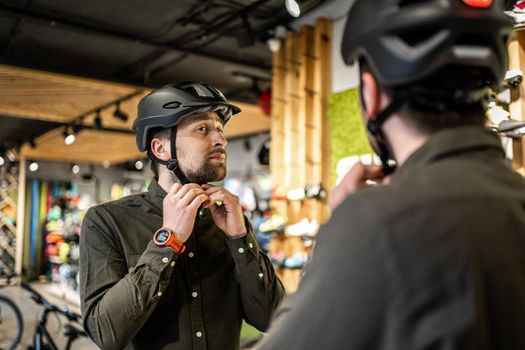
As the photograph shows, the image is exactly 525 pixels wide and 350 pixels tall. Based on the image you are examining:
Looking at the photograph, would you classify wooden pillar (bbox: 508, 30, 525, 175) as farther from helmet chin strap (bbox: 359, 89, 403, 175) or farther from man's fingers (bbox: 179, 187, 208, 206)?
helmet chin strap (bbox: 359, 89, 403, 175)

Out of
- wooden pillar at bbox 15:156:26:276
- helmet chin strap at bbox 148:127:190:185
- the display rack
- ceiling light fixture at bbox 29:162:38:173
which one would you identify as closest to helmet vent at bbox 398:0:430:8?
helmet chin strap at bbox 148:127:190:185

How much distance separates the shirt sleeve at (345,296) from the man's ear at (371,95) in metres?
0.23

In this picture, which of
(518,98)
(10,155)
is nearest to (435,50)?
(518,98)

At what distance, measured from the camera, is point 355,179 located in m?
0.98

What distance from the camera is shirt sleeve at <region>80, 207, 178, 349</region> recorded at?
1477 mm

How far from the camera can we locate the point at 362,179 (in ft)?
3.23

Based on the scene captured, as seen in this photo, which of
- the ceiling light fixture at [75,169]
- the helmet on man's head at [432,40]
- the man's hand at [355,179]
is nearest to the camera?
the helmet on man's head at [432,40]

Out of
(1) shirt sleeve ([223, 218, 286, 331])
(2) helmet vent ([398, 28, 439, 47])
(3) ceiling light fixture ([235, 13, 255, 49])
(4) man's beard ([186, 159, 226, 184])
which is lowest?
(1) shirt sleeve ([223, 218, 286, 331])

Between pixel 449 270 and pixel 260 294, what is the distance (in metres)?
1.15

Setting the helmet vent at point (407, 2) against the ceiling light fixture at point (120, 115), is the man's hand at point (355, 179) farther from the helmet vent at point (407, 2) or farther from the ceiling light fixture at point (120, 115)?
the ceiling light fixture at point (120, 115)

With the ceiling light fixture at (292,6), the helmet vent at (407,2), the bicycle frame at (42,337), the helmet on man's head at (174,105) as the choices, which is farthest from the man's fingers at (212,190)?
the bicycle frame at (42,337)

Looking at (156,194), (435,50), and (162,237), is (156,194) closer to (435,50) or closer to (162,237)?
(162,237)

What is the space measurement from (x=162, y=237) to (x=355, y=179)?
2.63 feet

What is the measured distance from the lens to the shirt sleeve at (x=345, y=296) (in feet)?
2.17
